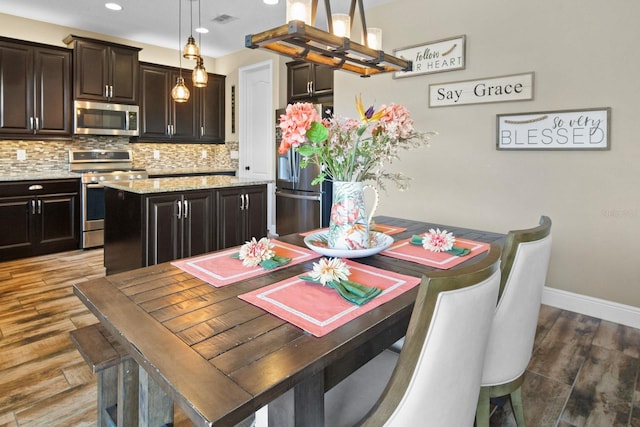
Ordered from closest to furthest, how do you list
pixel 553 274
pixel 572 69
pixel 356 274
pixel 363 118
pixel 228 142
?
pixel 356 274 → pixel 363 118 → pixel 572 69 → pixel 553 274 → pixel 228 142

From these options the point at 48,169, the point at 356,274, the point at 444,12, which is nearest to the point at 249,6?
the point at 444,12

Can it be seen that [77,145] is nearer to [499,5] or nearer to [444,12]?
[444,12]

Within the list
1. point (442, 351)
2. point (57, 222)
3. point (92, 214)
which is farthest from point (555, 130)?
point (57, 222)

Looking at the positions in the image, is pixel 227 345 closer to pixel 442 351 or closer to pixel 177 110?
pixel 442 351

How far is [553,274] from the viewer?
3199 mm

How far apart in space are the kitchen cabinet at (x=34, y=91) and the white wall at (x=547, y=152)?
3.82 meters

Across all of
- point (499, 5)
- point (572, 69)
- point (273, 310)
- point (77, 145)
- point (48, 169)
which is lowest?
point (273, 310)

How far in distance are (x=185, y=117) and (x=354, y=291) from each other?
213 inches

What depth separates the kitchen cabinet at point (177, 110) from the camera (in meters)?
5.49

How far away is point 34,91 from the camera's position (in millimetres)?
4480

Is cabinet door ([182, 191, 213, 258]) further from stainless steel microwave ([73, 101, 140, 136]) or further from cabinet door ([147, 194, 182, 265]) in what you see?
stainless steel microwave ([73, 101, 140, 136])

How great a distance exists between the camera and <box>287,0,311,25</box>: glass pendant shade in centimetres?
188

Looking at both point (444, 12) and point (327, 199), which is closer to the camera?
point (444, 12)

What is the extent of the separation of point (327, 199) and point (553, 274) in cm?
251
